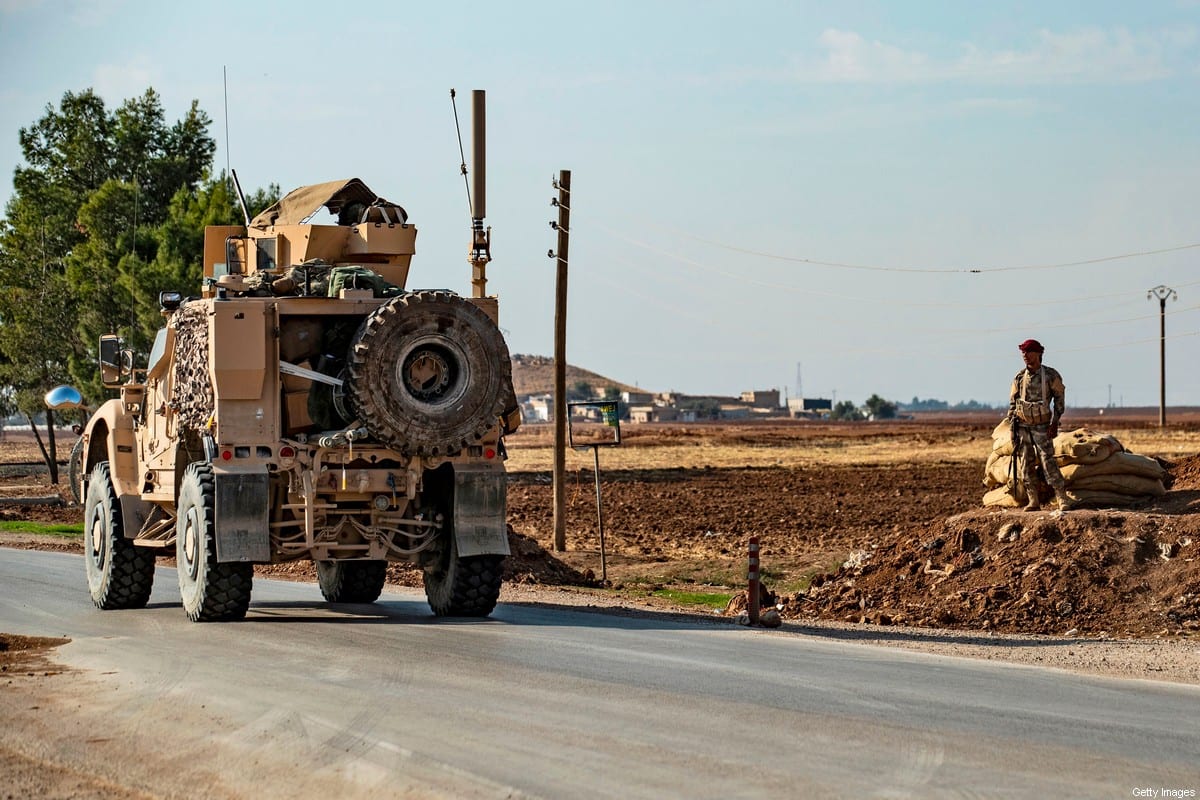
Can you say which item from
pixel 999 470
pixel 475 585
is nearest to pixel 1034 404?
pixel 999 470

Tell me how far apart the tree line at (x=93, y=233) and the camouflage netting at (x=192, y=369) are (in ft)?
104

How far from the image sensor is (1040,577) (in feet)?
61.2

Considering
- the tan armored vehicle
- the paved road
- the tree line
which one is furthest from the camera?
the tree line

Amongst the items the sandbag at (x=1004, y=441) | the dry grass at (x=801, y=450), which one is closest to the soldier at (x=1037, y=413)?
the sandbag at (x=1004, y=441)

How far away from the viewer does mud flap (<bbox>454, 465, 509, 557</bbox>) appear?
1614cm

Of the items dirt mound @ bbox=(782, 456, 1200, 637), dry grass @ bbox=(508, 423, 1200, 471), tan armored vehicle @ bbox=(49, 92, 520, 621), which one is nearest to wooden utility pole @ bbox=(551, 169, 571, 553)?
dirt mound @ bbox=(782, 456, 1200, 637)

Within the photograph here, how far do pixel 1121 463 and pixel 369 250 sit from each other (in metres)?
9.49

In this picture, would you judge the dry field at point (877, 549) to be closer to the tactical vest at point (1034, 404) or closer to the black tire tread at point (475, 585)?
the tactical vest at point (1034, 404)

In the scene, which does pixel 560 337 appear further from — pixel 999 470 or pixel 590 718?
pixel 590 718

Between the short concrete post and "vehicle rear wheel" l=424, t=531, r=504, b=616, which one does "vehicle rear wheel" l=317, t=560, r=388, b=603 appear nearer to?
"vehicle rear wheel" l=424, t=531, r=504, b=616

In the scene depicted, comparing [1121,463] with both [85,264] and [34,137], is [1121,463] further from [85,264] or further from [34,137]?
[34,137]

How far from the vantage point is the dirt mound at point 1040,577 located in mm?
17812

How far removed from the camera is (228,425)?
51.2 feet

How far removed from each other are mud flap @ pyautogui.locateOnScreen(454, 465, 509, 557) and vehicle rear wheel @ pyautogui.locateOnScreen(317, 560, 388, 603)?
3.20 m
